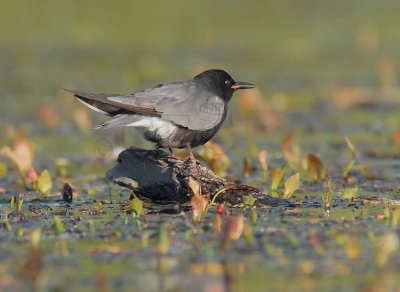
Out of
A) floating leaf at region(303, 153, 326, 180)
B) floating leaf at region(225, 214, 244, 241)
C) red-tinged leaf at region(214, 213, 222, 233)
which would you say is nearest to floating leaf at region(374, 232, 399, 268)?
floating leaf at region(225, 214, 244, 241)

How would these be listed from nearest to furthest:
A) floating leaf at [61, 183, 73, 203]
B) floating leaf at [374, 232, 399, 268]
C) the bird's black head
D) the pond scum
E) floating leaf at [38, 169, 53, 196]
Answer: the pond scum
floating leaf at [374, 232, 399, 268]
floating leaf at [61, 183, 73, 203]
floating leaf at [38, 169, 53, 196]
the bird's black head

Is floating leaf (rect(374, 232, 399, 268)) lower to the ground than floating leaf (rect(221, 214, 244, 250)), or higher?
lower

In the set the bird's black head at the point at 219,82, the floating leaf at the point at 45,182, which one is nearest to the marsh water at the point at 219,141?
the floating leaf at the point at 45,182

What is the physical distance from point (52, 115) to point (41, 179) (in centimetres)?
506

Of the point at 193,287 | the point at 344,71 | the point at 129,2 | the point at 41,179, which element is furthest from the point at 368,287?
the point at 129,2

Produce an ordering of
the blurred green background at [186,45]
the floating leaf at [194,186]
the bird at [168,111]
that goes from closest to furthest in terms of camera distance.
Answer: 1. the floating leaf at [194,186]
2. the bird at [168,111]
3. the blurred green background at [186,45]

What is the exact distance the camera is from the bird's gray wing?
9.30m

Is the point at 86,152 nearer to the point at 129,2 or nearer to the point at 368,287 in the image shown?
the point at 368,287

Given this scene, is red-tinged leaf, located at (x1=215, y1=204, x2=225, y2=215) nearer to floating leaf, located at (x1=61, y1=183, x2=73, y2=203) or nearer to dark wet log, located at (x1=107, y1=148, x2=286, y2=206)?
dark wet log, located at (x1=107, y1=148, x2=286, y2=206)

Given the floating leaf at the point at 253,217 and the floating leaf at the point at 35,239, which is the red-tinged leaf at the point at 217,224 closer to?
the floating leaf at the point at 253,217

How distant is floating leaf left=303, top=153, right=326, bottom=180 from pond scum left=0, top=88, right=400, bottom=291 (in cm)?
1

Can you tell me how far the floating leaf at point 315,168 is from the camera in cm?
1048

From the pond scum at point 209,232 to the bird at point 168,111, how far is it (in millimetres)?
657

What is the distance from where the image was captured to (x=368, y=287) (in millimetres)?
6113
